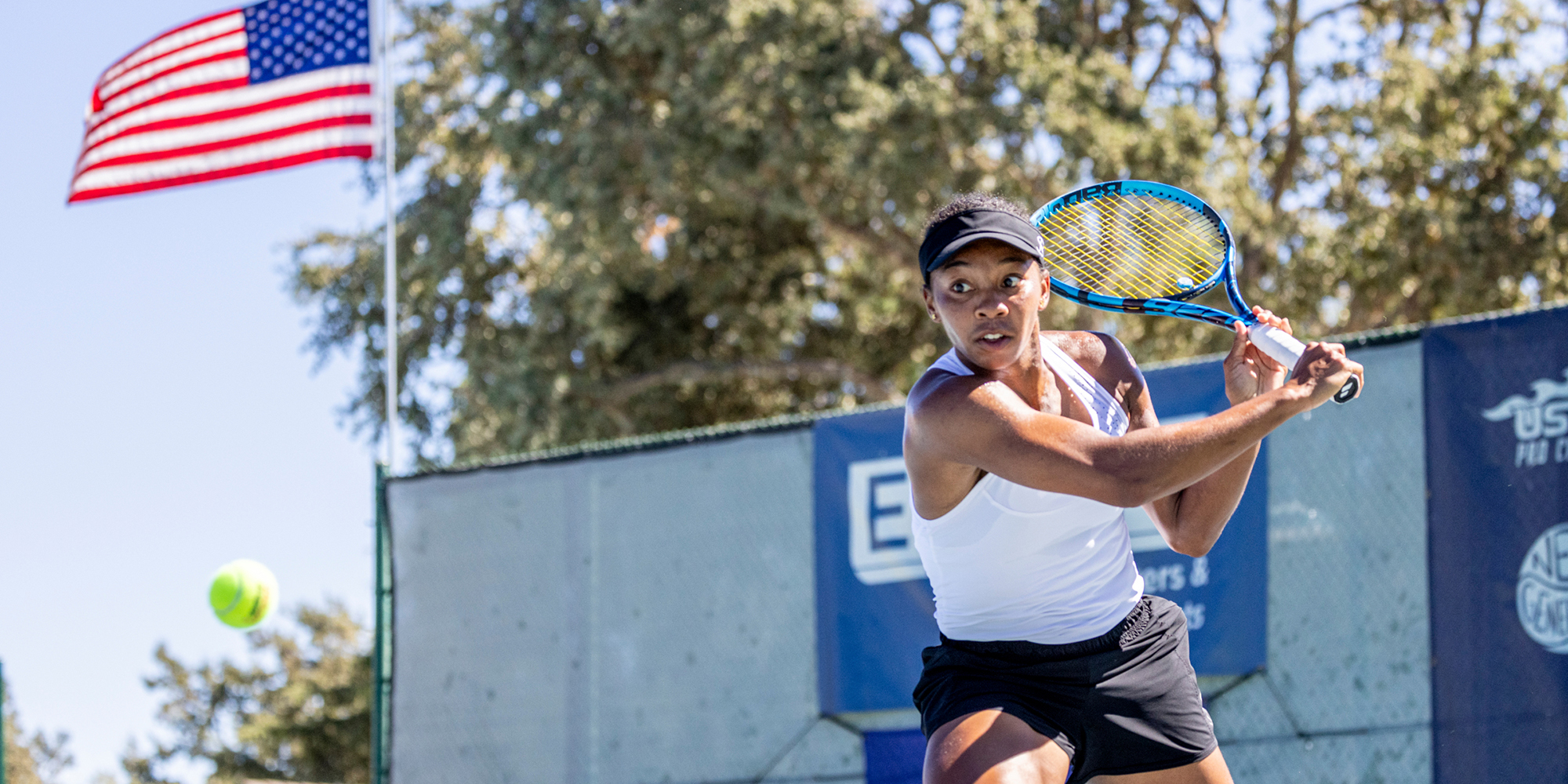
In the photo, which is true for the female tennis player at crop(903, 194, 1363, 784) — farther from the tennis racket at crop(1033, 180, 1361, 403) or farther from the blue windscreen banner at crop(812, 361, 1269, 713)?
the blue windscreen banner at crop(812, 361, 1269, 713)

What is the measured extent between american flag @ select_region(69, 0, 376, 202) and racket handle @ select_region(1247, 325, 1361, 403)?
25.3 ft

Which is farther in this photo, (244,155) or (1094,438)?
(244,155)

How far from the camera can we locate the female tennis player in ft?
9.15

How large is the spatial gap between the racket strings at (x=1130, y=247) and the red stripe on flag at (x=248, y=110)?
7.16 meters

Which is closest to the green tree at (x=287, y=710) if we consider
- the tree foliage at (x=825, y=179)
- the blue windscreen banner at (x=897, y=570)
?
the tree foliage at (x=825, y=179)

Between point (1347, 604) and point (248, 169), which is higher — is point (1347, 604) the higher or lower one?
the lower one

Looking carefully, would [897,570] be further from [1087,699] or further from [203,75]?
[203,75]

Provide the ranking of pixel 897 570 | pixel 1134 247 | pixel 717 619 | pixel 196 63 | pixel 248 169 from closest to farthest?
pixel 1134 247 < pixel 897 570 < pixel 717 619 < pixel 248 169 < pixel 196 63

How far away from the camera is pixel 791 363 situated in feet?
57.5

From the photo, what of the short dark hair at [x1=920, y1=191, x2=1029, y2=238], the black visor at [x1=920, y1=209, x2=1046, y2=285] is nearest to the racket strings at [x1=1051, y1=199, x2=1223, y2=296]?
the short dark hair at [x1=920, y1=191, x2=1029, y2=238]

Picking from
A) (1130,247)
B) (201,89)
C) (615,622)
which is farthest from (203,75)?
(1130,247)

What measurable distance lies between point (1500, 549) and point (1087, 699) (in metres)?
3.02

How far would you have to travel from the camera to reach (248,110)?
966 centimetres

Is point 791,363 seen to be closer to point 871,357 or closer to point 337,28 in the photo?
point 871,357
